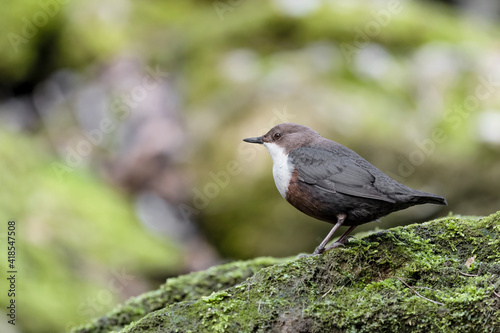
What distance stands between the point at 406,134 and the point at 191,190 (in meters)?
3.54

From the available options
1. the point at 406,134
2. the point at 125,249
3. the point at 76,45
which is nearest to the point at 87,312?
the point at 125,249

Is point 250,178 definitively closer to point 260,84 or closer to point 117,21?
point 260,84

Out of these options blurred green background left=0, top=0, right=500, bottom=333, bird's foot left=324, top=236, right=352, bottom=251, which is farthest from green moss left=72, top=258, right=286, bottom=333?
blurred green background left=0, top=0, right=500, bottom=333

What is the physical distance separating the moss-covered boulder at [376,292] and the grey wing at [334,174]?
0.33 meters

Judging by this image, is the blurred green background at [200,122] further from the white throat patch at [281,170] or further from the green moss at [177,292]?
the white throat patch at [281,170]

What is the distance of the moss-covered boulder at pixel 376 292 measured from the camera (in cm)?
287

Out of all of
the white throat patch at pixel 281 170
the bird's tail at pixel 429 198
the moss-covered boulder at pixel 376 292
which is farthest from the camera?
the white throat patch at pixel 281 170

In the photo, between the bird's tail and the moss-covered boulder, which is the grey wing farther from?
the moss-covered boulder

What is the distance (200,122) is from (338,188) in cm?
538

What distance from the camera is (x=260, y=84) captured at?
891cm

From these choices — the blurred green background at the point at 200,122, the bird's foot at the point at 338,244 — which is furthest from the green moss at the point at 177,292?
the blurred green background at the point at 200,122

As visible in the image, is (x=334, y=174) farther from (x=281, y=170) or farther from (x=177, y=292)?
(x=177, y=292)

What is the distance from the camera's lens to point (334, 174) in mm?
3830

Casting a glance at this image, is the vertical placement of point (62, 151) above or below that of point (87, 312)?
above
